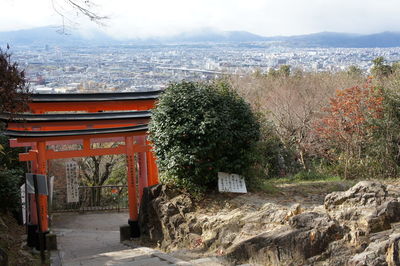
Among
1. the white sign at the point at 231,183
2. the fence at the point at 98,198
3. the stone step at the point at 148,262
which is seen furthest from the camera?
the fence at the point at 98,198

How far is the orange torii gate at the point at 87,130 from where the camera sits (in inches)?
477

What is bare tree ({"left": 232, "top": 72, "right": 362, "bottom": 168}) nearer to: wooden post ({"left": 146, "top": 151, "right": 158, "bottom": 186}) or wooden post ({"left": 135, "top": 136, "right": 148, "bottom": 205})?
wooden post ({"left": 146, "top": 151, "right": 158, "bottom": 186})

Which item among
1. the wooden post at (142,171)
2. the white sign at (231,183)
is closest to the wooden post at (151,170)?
the wooden post at (142,171)

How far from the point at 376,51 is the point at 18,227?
2757cm

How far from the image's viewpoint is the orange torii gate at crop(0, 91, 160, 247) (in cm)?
1212

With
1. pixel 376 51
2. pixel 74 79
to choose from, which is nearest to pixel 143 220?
pixel 74 79

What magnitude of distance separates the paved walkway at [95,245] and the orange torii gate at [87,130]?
36.5 inches

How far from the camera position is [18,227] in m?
15.8

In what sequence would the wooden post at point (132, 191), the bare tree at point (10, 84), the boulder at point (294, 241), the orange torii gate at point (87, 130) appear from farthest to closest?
1. the wooden post at point (132, 191)
2. the orange torii gate at point (87, 130)
3. the bare tree at point (10, 84)
4. the boulder at point (294, 241)

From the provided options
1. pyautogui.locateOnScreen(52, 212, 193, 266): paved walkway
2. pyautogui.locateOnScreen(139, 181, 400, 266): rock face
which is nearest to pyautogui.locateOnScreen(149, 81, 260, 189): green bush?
pyautogui.locateOnScreen(139, 181, 400, 266): rock face

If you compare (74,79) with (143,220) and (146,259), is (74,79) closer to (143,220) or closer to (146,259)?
(143,220)

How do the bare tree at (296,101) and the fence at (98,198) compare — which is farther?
the fence at (98,198)

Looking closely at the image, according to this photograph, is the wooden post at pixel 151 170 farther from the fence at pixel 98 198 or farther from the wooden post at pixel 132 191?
the fence at pixel 98 198

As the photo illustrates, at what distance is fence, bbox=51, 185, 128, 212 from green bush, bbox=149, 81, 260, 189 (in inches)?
391
